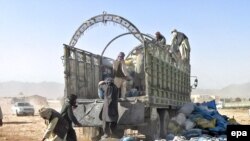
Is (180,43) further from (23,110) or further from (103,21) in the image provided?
(23,110)

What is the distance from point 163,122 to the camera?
37.9ft

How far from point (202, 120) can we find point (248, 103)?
31559 mm

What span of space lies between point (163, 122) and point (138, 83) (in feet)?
4.08

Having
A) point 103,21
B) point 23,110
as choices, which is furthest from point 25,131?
point 23,110

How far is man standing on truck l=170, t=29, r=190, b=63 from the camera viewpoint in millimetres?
14117

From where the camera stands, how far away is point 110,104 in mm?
9250

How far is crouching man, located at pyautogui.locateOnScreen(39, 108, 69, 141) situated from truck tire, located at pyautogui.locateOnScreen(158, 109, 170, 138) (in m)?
4.77

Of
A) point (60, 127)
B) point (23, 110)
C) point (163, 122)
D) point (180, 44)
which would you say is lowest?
point (23, 110)

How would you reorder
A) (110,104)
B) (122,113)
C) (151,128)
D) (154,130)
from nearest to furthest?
1. (110,104)
2. (122,113)
3. (151,128)
4. (154,130)

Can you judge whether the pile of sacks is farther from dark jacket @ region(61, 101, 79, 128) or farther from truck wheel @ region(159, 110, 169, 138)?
dark jacket @ region(61, 101, 79, 128)

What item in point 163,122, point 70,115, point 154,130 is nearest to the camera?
point 70,115

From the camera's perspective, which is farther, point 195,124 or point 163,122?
point 195,124

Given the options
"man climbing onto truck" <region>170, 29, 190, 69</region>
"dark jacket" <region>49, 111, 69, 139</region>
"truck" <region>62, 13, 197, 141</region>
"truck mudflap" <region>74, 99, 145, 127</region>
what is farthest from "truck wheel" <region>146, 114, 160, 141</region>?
"man climbing onto truck" <region>170, 29, 190, 69</region>

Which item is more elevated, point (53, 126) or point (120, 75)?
point (120, 75)
